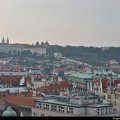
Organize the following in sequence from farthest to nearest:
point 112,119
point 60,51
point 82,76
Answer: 1. point 60,51
2. point 82,76
3. point 112,119

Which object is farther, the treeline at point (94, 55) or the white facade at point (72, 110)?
the treeline at point (94, 55)

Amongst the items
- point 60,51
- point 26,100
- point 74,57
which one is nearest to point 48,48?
point 60,51

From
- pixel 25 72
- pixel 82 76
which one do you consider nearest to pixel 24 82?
pixel 82 76

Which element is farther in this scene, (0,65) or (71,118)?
(0,65)

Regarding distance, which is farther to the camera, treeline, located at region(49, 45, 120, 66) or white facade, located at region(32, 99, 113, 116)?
treeline, located at region(49, 45, 120, 66)

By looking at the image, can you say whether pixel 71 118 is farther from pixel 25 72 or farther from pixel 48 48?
pixel 48 48

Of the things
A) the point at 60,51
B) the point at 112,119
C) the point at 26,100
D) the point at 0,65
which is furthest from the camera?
the point at 60,51

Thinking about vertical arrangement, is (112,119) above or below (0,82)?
above

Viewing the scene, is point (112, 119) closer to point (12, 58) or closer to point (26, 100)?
point (26, 100)

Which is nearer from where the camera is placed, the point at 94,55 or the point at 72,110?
the point at 72,110
